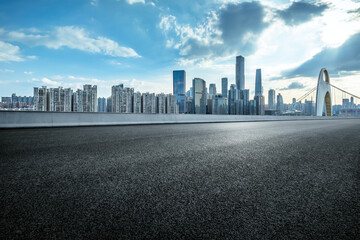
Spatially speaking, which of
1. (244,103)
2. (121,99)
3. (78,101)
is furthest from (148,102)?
(244,103)

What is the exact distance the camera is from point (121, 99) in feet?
227

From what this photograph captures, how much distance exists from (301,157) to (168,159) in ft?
9.25

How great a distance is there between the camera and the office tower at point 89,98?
4891 cm

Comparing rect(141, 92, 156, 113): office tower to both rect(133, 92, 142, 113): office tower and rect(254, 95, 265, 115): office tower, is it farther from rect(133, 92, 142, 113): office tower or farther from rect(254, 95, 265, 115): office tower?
rect(254, 95, 265, 115): office tower

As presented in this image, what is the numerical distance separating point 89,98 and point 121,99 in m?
18.3

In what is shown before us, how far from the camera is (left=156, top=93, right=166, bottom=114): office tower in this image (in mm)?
89356

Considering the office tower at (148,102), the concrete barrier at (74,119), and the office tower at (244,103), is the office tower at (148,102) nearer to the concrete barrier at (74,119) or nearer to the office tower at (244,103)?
the concrete barrier at (74,119)

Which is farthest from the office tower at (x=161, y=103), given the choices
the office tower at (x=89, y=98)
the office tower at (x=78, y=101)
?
the office tower at (x=78, y=101)

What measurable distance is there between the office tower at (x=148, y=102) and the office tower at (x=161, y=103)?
4.22 m

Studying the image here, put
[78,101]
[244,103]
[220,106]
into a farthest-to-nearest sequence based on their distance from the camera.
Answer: [244,103], [220,106], [78,101]

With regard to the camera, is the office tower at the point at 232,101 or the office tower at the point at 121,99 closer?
the office tower at the point at 121,99

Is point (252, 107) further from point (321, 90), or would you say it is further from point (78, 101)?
point (78, 101)

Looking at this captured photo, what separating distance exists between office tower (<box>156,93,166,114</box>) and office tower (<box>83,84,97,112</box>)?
38234 millimetres

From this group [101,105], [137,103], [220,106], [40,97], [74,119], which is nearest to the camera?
[74,119]
